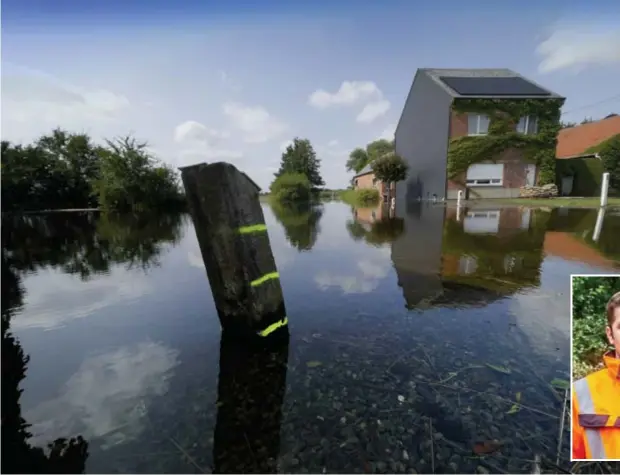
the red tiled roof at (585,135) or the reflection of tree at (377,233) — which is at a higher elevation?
the red tiled roof at (585,135)

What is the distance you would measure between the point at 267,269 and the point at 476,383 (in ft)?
5.63

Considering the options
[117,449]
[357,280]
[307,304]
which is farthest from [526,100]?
[117,449]

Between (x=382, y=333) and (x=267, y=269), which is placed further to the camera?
(x=382, y=333)

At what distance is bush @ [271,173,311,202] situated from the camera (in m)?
22.8

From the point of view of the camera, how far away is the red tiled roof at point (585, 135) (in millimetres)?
19814

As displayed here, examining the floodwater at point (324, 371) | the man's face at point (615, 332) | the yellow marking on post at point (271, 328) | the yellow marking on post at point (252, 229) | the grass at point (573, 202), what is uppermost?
the yellow marking on post at point (252, 229)

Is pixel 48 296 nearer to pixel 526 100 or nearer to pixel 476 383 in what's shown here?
pixel 476 383

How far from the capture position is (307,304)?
390 centimetres

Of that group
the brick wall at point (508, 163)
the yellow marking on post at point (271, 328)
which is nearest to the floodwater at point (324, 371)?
the yellow marking on post at point (271, 328)

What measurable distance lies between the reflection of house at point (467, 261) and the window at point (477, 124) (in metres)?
10.7

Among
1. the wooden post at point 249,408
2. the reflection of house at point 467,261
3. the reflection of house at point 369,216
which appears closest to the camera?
the wooden post at point 249,408

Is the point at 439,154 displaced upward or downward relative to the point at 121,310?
upward

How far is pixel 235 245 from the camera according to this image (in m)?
2.55

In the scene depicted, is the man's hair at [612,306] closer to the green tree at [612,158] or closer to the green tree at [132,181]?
the green tree at [612,158]
